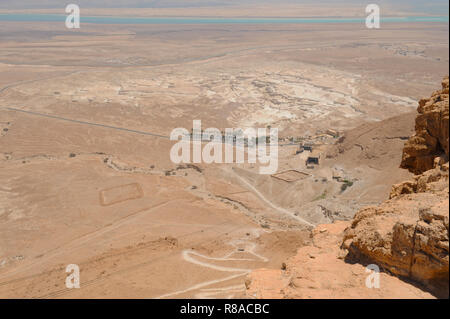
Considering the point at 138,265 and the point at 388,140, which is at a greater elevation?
the point at 388,140

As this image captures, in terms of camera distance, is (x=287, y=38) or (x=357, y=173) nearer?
(x=357, y=173)

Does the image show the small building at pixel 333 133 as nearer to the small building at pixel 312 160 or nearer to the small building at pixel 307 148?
the small building at pixel 307 148

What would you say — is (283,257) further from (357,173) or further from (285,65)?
(285,65)

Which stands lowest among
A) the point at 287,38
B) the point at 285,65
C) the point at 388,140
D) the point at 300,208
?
the point at 300,208

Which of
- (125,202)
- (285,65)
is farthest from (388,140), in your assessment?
(285,65)
